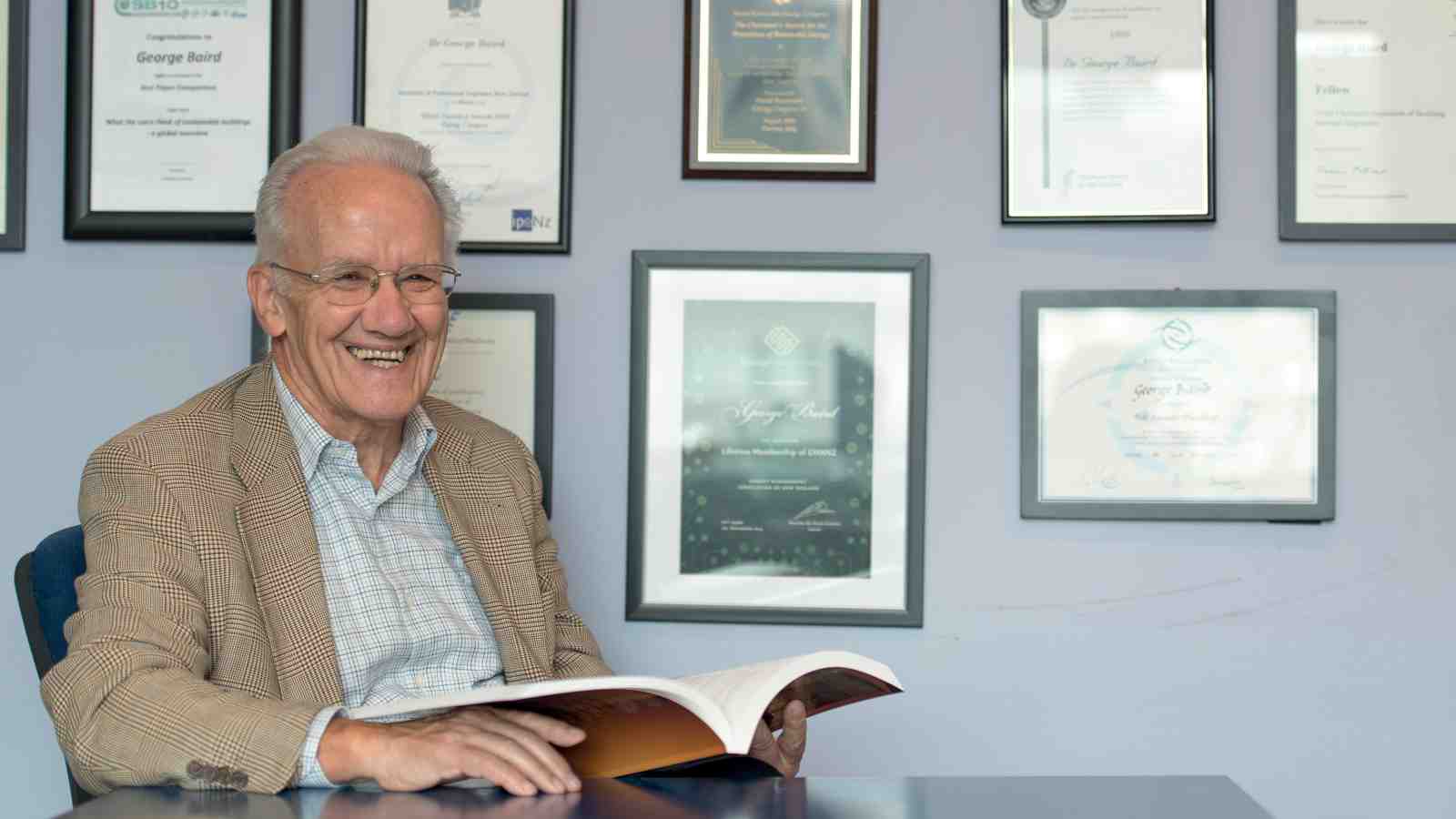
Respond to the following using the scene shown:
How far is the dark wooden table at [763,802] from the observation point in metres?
1.02

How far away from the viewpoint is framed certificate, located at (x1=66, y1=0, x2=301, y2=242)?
2.13 meters

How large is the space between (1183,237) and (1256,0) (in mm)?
383

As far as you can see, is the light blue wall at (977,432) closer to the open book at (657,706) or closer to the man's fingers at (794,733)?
the man's fingers at (794,733)

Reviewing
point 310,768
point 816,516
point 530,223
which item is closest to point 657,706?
point 310,768

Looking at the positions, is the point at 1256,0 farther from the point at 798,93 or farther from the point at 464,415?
the point at 464,415

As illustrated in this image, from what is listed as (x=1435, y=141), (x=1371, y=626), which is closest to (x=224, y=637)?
(x=1371, y=626)

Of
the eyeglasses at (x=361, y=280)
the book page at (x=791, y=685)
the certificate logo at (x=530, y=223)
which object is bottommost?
the book page at (x=791, y=685)

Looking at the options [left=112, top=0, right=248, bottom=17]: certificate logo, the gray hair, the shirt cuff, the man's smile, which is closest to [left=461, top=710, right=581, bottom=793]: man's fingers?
the shirt cuff

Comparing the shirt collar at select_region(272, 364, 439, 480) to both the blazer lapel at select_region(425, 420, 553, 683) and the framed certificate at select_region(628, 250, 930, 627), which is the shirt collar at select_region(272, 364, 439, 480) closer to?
the blazer lapel at select_region(425, 420, 553, 683)

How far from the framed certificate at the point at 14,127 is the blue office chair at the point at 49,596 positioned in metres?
0.90

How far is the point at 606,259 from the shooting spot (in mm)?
2123

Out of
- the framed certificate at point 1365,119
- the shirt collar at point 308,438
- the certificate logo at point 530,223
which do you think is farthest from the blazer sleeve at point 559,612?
the framed certificate at point 1365,119

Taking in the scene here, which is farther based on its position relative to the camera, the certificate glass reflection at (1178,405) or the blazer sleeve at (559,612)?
the certificate glass reflection at (1178,405)

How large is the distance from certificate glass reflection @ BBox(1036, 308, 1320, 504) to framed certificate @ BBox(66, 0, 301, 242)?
1.26m
